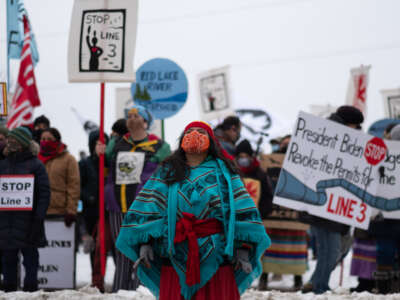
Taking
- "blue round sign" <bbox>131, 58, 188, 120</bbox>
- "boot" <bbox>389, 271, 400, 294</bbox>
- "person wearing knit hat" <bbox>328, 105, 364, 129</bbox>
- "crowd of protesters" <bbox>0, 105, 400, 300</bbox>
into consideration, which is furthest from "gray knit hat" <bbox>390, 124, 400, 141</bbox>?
"blue round sign" <bbox>131, 58, 188, 120</bbox>

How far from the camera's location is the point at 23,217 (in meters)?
8.16

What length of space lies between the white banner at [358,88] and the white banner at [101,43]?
224 inches

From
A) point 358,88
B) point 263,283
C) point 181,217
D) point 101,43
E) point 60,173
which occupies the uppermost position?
point 101,43

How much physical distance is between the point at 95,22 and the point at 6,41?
2.11m

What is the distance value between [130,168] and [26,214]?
4.02 feet

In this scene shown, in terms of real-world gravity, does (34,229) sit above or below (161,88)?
below

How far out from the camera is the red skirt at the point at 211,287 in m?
5.29

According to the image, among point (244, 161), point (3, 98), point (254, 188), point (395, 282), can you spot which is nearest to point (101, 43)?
point (3, 98)

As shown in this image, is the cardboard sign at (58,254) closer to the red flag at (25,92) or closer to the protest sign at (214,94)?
the red flag at (25,92)

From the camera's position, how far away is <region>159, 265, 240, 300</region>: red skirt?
5.29 meters

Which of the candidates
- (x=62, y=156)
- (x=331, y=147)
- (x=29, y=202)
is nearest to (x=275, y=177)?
(x=331, y=147)

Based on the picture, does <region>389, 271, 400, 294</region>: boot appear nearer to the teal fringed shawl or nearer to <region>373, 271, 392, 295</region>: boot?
<region>373, 271, 392, 295</region>: boot

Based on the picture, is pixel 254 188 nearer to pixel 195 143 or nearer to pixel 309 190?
pixel 309 190

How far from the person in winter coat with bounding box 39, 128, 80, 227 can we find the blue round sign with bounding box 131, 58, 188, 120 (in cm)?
221
